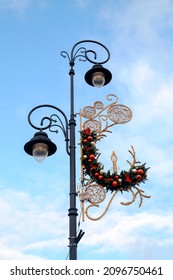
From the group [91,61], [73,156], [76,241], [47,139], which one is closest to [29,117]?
[47,139]

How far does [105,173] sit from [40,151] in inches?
49.2

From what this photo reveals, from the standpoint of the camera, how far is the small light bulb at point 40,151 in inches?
359

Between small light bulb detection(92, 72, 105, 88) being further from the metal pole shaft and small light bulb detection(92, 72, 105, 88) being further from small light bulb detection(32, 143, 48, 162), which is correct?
small light bulb detection(32, 143, 48, 162)

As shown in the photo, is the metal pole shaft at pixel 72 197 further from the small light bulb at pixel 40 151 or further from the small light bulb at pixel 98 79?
the small light bulb at pixel 98 79

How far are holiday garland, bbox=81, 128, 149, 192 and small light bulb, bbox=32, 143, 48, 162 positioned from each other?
758mm

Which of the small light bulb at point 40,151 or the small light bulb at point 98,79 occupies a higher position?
the small light bulb at point 98,79

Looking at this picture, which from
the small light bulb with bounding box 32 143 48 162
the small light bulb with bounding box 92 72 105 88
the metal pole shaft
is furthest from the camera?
the small light bulb with bounding box 92 72 105 88

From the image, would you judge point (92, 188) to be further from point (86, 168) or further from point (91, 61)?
point (91, 61)

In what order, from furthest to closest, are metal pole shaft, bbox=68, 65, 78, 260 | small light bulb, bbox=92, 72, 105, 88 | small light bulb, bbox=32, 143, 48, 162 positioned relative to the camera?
small light bulb, bbox=92, 72, 105, 88 < small light bulb, bbox=32, 143, 48, 162 < metal pole shaft, bbox=68, 65, 78, 260

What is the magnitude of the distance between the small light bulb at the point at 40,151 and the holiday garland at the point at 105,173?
758 millimetres

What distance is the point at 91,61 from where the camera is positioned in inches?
406

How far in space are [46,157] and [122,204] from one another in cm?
158

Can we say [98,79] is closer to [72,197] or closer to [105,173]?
[105,173]

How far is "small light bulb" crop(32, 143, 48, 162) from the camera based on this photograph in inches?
359
